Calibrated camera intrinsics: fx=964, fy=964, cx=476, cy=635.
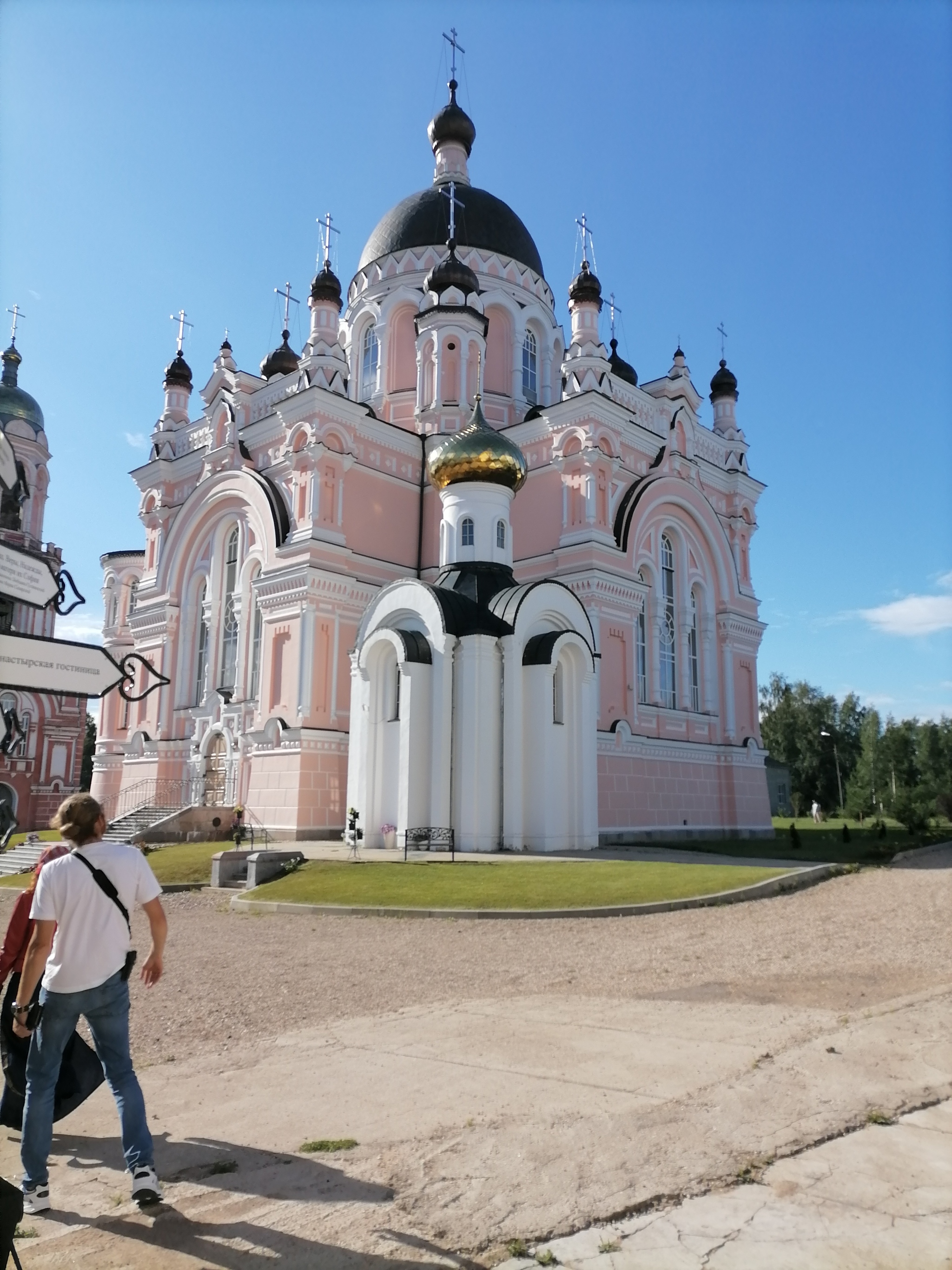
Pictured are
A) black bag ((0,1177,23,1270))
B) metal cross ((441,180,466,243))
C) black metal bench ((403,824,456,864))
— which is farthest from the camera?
metal cross ((441,180,466,243))

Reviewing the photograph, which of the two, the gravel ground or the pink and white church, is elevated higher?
the pink and white church

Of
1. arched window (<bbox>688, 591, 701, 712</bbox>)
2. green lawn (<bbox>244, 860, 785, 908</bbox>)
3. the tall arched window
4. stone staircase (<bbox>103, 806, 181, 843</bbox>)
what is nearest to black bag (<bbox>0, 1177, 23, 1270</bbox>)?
green lawn (<bbox>244, 860, 785, 908</bbox>)

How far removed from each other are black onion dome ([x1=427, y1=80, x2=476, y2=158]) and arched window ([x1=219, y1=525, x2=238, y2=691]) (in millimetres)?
16251

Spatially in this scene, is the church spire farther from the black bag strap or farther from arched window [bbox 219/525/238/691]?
the black bag strap

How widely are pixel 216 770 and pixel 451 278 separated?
15.5 meters

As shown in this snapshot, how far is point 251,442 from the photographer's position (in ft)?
92.0

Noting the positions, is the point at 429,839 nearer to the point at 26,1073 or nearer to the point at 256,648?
the point at 256,648

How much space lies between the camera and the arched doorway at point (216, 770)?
25.7 metres

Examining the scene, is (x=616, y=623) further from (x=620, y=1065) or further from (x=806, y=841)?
(x=620, y=1065)

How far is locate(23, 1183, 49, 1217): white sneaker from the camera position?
11.8 feet

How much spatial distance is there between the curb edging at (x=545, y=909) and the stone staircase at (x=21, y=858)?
9142 millimetres

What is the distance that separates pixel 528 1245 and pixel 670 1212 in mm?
543

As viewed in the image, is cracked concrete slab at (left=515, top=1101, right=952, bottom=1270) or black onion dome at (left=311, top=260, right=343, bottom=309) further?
black onion dome at (left=311, top=260, right=343, bottom=309)

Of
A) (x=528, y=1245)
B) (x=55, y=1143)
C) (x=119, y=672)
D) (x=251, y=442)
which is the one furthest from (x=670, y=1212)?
(x=251, y=442)
